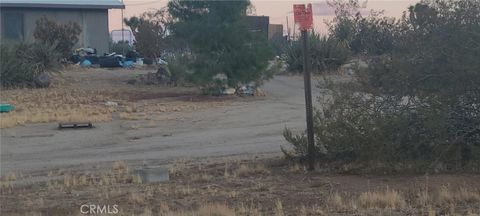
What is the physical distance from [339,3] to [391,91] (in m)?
44.0

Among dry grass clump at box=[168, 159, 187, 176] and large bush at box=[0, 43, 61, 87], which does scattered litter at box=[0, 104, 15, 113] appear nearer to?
large bush at box=[0, 43, 61, 87]

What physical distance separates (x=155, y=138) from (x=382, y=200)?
365 inches

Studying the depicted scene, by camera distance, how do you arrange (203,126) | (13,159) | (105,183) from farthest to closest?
(203,126) → (13,159) → (105,183)

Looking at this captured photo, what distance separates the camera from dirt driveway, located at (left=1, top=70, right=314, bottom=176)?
43.6ft

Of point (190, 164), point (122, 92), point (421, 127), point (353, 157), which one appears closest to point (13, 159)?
point (190, 164)

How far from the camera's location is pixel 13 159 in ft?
44.3

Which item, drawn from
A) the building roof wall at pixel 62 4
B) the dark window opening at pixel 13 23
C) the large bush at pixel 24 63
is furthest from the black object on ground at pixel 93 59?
the large bush at pixel 24 63

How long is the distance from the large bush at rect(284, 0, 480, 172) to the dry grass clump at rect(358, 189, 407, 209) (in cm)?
171

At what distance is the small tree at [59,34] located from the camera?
3619 centimetres

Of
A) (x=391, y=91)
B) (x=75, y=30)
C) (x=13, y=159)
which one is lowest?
(x=13, y=159)

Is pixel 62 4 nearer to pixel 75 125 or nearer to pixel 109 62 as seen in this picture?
pixel 109 62

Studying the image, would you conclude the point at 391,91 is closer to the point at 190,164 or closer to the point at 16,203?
the point at 190,164

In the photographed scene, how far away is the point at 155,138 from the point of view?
1638cm

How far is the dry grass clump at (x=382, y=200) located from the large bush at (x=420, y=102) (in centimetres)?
171
